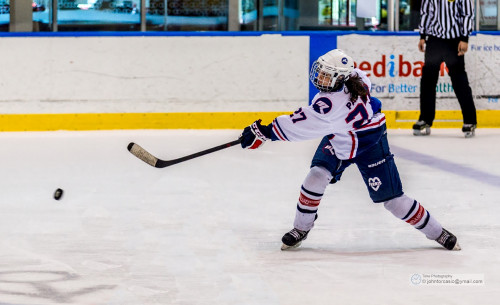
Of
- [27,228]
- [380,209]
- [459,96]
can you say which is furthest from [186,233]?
[459,96]

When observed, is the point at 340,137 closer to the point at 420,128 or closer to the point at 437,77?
the point at 420,128

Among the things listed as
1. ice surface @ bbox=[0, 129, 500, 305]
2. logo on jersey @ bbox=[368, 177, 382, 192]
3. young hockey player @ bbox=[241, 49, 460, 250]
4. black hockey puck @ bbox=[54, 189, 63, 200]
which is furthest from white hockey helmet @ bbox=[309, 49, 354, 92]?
black hockey puck @ bbox=[54, 189, 63, 200]

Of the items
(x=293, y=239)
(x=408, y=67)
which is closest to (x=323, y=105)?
(x=293, y=239)

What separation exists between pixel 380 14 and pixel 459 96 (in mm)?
1315

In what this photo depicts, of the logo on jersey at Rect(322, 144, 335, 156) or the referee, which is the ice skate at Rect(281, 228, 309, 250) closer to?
the logo on jersey at Rect(322, 144, 335, 156)

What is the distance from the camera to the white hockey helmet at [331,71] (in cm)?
343

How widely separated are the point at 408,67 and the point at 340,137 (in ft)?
17.3

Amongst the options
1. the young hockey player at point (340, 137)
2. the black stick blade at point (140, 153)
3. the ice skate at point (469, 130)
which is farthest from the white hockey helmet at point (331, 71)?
the ice skate at point (469, 130)

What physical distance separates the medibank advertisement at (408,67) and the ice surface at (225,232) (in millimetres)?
1785

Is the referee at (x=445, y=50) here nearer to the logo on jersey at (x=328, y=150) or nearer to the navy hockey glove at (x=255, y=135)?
the logo on jersey at (x=328, y=150)

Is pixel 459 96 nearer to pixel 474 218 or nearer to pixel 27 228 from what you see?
pixel 474 218

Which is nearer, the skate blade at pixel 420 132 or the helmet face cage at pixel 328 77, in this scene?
the helmet face cage at pixel 328 77

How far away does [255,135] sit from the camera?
3449 millimetres

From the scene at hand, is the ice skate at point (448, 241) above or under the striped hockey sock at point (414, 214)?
under
